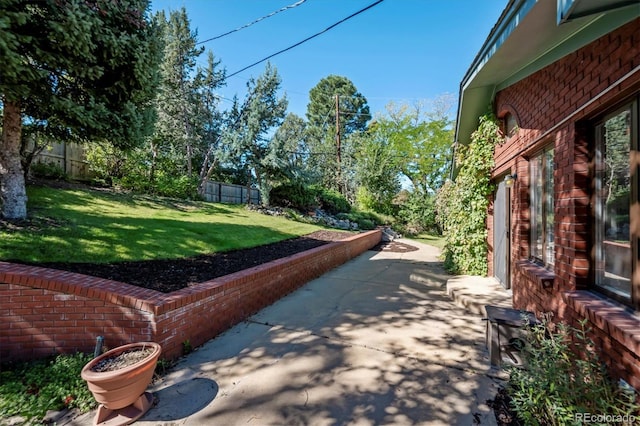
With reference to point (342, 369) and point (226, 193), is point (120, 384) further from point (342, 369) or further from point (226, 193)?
point (226, 193)

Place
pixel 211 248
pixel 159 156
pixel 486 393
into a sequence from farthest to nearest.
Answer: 1. pixel 159 156
2. pixel 211 248
3. pixel 486 393

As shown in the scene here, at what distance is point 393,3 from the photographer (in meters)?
6.01

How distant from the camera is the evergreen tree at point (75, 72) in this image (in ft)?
12.4

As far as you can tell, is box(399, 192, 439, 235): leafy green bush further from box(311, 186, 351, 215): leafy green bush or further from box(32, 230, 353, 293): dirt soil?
box(32, 230, 353, 293): dirt soil

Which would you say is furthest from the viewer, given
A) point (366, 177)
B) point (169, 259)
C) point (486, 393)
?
point (366, 177)

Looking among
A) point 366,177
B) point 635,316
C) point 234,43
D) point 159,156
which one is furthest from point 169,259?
point 366,177

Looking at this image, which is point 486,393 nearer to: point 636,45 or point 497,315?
point 497,315

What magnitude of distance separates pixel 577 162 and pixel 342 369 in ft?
9.75

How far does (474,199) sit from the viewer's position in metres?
6.31

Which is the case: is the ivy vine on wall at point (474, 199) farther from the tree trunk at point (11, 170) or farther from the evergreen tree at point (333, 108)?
the evergreen tree at point (333, 108)

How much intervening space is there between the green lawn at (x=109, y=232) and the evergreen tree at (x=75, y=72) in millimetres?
918

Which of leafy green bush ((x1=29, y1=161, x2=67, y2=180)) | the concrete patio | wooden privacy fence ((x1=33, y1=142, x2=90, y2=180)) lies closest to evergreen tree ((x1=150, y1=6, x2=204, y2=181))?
wooden privacy fence ((x1=33, y1=142, x2=90, y2=180))

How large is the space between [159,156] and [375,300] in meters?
13.1

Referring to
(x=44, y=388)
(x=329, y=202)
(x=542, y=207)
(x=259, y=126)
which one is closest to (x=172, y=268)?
(x=44, y=388)
